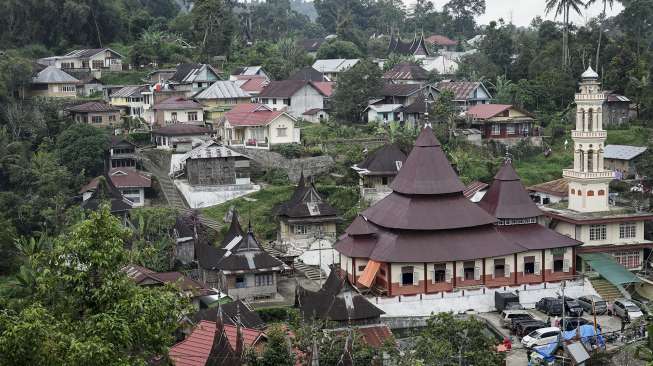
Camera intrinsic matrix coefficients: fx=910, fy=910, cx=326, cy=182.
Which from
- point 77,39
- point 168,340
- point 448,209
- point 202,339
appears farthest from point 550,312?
point 77,39

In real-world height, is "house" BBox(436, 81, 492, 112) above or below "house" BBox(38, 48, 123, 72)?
below

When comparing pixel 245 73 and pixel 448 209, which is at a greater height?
pixel 245 73

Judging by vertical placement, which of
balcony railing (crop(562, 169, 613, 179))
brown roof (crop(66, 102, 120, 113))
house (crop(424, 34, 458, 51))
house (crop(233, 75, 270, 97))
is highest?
house (crop(424, 34, 458, 51))


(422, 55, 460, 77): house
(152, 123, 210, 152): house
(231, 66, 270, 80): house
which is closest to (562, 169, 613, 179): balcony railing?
(152, 123, 210, 152): house

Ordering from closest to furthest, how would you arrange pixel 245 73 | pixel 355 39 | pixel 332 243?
pixel 332 243 < pixel 245 73 < pixel 355 39

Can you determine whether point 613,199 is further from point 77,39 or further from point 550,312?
A: point 77,39

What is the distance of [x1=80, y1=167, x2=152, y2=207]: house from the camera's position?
48875mm

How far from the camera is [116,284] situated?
58.6 feet

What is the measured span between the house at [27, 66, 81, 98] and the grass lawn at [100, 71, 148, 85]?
5.01m

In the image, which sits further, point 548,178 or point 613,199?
point 548,178

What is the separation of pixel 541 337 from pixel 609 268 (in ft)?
31.6

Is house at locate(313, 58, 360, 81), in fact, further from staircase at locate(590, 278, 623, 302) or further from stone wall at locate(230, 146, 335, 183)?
staircase at locate(590, 278, 623, 302)

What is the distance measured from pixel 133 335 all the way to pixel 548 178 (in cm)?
3738

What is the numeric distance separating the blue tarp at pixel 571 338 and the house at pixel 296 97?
1358 inches
